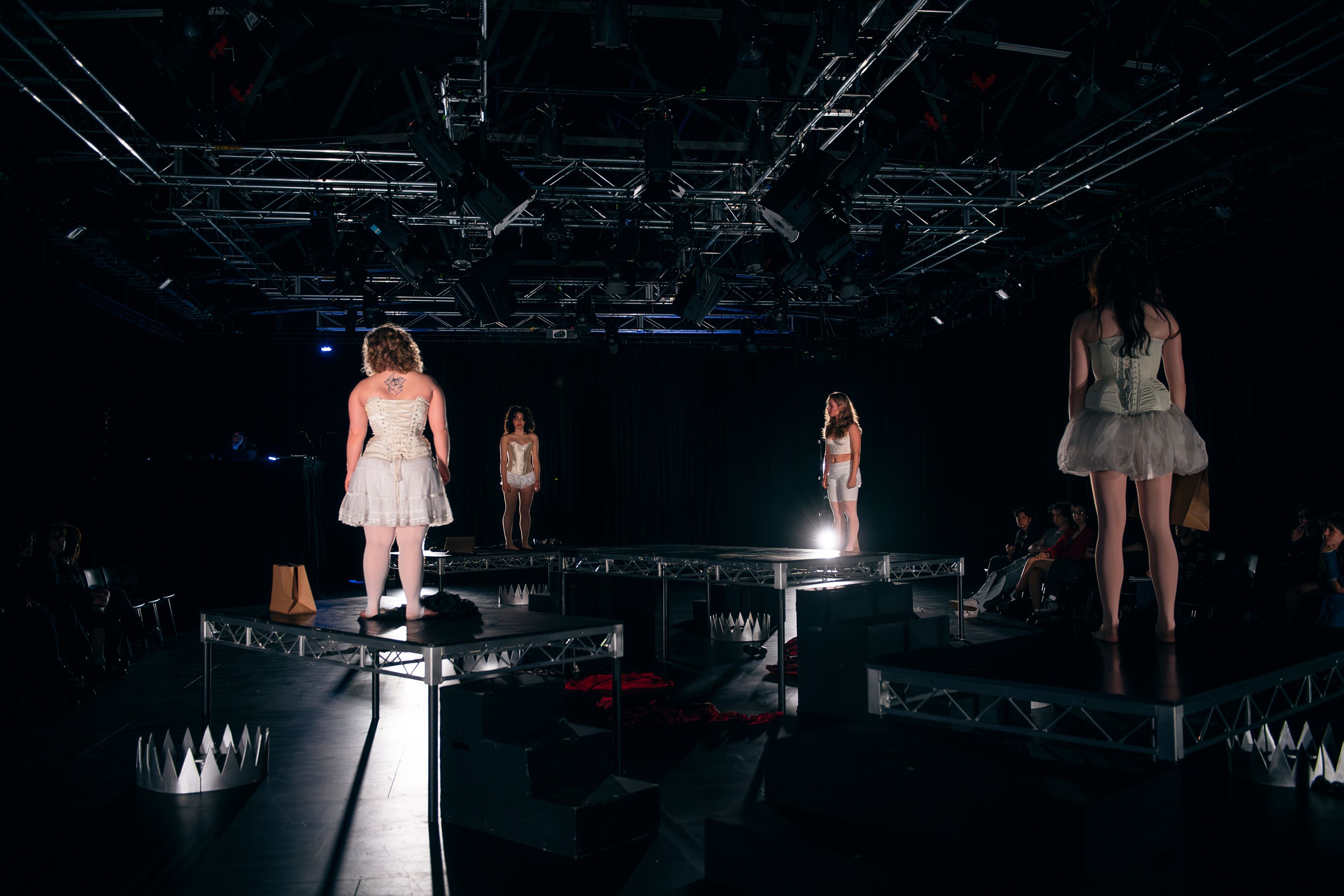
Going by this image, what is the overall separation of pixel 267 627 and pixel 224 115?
4071 mm

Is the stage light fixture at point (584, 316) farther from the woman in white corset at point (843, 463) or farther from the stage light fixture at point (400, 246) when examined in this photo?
the woman in white corset at point (843, 463)

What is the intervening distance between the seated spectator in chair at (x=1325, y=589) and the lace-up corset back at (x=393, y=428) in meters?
5.65

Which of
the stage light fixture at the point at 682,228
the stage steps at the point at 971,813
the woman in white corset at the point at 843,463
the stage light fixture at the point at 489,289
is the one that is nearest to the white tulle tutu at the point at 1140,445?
the stage steps at the point at 971,813

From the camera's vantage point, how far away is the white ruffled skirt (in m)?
4.25

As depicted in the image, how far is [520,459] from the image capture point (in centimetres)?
888

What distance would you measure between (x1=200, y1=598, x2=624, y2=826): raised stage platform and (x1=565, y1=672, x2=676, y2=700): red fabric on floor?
4.61 ft

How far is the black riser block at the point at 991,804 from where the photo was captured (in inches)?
80.8

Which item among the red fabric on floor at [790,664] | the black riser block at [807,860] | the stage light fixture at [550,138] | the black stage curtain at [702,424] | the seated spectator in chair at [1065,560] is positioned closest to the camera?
the black riser block at [807,860]

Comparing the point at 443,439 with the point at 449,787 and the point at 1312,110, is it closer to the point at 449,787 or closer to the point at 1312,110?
the point at 449,787

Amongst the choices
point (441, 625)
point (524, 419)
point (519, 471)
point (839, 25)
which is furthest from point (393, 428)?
point (524, 419)

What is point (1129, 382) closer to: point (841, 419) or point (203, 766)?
point (203, 766)

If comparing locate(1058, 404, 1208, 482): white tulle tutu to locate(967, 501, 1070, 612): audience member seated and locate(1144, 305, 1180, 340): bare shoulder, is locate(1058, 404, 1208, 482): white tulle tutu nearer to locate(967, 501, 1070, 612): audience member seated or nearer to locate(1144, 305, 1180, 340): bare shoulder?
locate(1144, 305, 1180, 340): bare shoulder

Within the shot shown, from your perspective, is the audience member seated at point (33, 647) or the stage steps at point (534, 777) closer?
the stage steps at point (534, 777)

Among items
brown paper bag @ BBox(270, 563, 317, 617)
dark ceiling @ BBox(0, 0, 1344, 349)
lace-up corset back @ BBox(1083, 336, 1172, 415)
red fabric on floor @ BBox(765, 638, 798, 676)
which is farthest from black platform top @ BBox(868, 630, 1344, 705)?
dark ceiling @ BBox(0, 0, 1344, 349)
